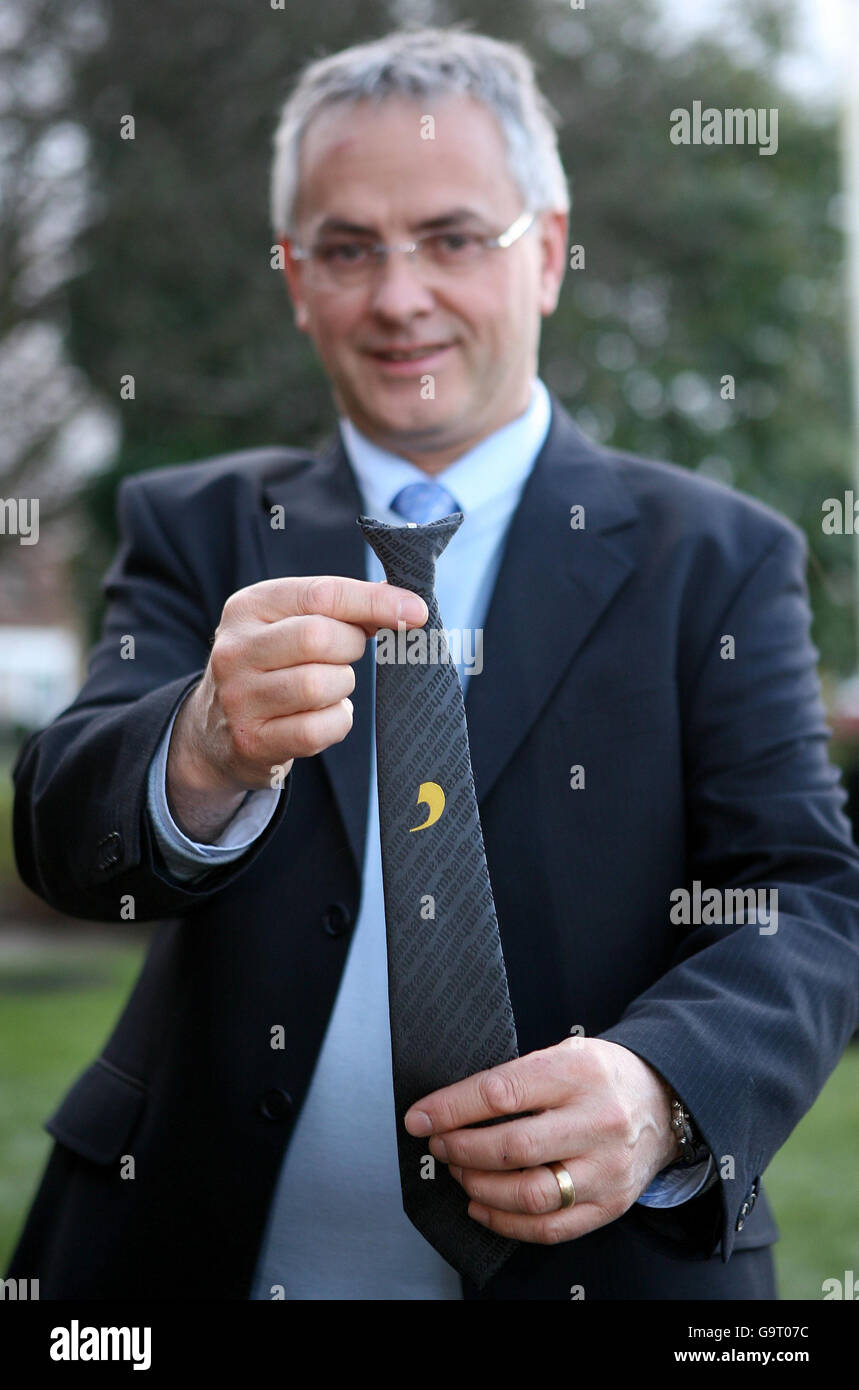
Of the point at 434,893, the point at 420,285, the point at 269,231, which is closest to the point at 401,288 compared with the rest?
the point at 420,285

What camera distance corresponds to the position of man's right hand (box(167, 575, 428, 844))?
1396 millimetres

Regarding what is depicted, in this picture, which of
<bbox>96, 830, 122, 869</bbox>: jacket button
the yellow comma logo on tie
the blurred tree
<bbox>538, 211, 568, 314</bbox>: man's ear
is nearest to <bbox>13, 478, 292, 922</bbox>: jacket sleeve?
<bbox>96, 830, 122, 869</bbox>: jacket button

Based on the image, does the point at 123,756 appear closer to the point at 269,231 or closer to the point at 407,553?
the point at 407,553

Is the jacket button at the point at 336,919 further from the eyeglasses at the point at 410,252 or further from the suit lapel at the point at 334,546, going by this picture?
the eyeglasses at the point at 410,252

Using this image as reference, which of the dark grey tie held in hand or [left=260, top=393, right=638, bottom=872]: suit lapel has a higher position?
[left=260, top=393, right=638, bottom=872]: suit lapel

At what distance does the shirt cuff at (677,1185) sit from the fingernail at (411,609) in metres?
0.65

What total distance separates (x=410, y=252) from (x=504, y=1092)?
1.18 meters

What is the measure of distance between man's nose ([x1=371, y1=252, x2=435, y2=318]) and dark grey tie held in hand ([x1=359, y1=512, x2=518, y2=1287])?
0.65m

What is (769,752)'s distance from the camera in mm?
1788

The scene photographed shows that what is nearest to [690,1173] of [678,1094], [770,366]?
[678,1094]

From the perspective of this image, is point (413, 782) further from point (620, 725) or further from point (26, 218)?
point (26, 218)

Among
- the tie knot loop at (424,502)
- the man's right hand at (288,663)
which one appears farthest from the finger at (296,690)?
the tie knot loop at (424,502)

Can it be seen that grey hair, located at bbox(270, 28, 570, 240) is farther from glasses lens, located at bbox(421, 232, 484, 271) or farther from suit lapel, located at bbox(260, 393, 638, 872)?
suit lapel, located at bbox(260, 393, 638, 872)

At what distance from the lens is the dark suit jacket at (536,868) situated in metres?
1.69
